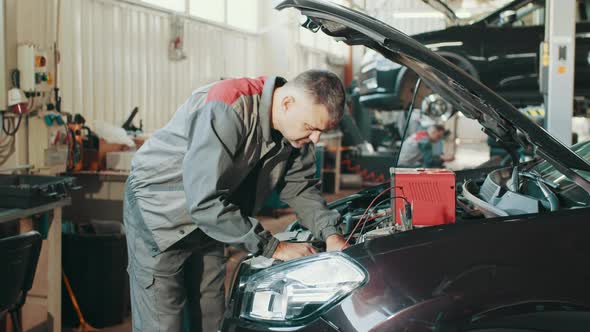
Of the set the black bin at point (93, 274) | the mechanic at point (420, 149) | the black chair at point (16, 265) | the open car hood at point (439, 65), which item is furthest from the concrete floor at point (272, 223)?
the open car hood at point (439, 65)

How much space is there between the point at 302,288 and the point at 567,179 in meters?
1.05

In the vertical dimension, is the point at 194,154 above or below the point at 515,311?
above

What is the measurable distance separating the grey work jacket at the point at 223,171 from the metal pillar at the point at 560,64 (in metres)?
2.57

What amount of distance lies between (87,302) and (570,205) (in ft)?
8.95

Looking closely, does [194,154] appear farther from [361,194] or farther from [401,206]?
[361,194]

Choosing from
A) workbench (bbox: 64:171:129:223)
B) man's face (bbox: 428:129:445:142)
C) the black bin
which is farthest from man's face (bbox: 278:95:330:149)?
man's face (bbox: 428:129:445:142)

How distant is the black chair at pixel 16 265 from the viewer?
2.08 m

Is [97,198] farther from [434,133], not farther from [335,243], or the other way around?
[434,133]

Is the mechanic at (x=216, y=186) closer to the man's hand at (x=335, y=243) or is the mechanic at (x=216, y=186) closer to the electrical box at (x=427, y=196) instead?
the man's hand at (x=335, y=243)

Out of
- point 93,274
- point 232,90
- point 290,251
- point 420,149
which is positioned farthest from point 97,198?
point 420,149

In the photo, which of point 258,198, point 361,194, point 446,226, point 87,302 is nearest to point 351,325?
point 446,226

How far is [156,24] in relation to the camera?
607 centimetres

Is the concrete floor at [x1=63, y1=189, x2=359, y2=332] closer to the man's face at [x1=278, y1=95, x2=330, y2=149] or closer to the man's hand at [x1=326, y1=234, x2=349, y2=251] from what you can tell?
the man's hand at [x1=326, y1=234, x2=349, y2=251]

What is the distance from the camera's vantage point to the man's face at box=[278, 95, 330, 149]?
168 centimetres
